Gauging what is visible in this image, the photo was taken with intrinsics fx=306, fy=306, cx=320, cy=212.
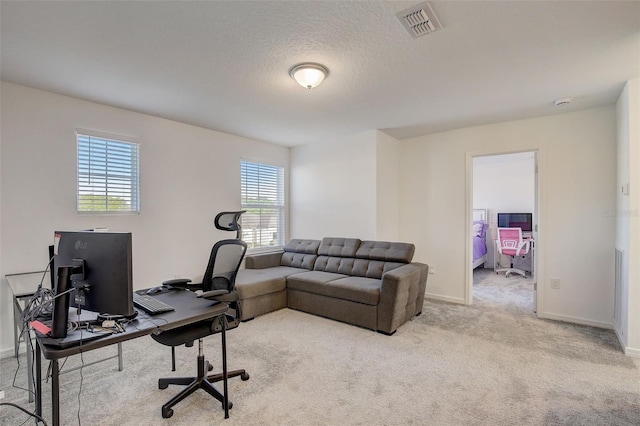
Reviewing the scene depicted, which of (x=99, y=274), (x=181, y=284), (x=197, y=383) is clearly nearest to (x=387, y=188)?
(x=181, y=284)

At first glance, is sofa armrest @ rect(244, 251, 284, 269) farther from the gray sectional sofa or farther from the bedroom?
the bedroom

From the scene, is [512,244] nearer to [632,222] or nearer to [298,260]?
[632,222]

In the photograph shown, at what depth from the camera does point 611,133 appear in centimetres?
341

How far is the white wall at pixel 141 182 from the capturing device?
2.80 m

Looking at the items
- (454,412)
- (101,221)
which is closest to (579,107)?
(454,412)

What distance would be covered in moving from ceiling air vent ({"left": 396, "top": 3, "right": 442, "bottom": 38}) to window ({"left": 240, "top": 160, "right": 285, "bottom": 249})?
3434 mm

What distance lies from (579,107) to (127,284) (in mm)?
4599

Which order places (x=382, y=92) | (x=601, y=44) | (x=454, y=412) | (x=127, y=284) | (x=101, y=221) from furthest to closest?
(x=101, y=221)
(x=382, y=92)
(x=601, y=44)
(x=454, y=412)
(x=127, y=284)

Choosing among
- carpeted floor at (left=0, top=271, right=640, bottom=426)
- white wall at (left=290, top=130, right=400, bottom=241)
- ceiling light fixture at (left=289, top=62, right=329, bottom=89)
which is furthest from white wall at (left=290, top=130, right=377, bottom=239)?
ceiling light fixture at (left=289, top=62, right=329, bottom=89)

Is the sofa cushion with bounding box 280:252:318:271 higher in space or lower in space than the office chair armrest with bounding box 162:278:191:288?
lower

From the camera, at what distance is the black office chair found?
1.95 metres

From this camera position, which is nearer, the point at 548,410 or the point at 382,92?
the point at 548,410

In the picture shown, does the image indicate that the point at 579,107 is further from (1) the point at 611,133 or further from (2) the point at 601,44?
(2) the point at 601,44

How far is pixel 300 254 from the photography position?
4844mm
